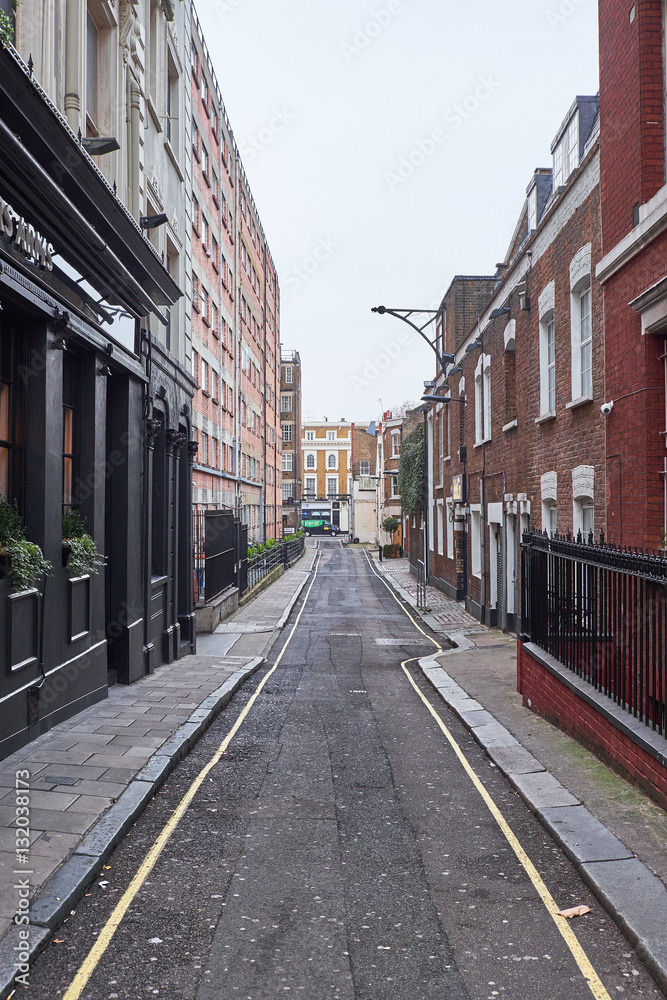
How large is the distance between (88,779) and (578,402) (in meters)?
8.91

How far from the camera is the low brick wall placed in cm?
584

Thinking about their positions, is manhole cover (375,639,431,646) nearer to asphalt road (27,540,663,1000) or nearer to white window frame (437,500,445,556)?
asphalt road (27,540,663,1000)

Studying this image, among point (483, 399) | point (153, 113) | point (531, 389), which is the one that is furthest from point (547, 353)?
point (153, 113)

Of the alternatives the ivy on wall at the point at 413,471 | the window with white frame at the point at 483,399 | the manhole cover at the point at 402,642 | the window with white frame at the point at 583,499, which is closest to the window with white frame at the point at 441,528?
the ivy on wall at the point at 413,471

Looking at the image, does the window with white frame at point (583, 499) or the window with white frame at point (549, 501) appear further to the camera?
the window with white frame at point (549, 501)

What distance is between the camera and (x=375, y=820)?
19.3 feet

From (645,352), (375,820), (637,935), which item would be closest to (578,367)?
(645,352)

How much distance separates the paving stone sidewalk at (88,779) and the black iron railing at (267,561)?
15067mm

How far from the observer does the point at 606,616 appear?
735 centimetres

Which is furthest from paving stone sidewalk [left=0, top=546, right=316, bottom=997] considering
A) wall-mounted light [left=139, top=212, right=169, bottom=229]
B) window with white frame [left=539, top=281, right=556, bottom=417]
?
window with white frame [left=539, top=281, right=556, bottom=417]

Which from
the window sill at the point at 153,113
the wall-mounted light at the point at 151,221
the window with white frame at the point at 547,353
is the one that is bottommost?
the window with white frame at the point at 547,353

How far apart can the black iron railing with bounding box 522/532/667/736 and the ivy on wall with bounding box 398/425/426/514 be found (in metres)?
23.1

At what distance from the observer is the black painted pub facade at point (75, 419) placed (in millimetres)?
7020

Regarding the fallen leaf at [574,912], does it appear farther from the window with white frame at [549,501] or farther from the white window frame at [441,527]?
→ the white window frame at [441,527]
